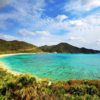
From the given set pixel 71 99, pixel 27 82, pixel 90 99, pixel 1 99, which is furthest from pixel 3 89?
pixel 90 99

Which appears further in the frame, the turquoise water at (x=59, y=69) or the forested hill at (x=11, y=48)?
the forested hill at (x=11, y=48)

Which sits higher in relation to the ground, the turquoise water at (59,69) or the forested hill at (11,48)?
the forested hill at (11,48)

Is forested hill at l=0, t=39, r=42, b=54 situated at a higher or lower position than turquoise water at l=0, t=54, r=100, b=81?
higher

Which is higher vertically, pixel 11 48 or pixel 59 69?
pixel 11 48

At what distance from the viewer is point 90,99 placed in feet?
15.0

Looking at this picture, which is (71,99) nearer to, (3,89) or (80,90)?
(80,90)

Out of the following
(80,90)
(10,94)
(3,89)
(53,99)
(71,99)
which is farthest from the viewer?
(80,90)

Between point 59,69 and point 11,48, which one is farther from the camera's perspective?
point 11,48

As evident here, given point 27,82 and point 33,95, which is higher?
point 27,82

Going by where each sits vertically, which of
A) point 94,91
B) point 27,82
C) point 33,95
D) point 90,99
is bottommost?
point 94,91

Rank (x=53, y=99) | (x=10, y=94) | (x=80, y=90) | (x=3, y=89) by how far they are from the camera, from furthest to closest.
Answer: (x=80, y=90), (x=3, y=89), (x=10, y=94), (x=53, y=99)

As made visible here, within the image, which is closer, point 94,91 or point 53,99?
point 53,99

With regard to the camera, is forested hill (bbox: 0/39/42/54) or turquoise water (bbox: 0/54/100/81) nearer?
turquoise water (bbox: 0/54/100/81)

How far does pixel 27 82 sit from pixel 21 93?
108cm
